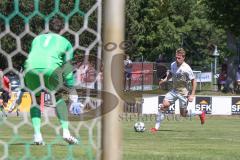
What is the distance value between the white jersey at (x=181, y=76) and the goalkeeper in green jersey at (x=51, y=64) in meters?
8.80

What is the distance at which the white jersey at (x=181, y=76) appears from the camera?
54.5 ft

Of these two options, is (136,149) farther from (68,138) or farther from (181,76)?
(181,76)

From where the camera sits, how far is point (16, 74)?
231 inches

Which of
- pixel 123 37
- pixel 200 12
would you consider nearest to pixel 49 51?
pixel 123 37

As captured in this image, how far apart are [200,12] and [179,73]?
6079 cm

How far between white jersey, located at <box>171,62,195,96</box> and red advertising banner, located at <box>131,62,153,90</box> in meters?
20.9

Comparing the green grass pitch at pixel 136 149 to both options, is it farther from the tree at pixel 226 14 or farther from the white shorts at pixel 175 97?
the tree at pixel 226 14

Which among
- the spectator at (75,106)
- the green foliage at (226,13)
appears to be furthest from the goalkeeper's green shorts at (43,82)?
the green foliage at (226,13)

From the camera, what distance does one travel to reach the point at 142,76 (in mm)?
39844

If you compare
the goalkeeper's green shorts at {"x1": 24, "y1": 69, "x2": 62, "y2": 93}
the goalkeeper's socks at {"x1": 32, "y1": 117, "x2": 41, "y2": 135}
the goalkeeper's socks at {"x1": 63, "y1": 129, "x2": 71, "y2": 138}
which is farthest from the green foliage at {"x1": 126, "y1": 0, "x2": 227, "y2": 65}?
the goalkeeper's green shorts at {"x1": 24, "y1": 69, "x2": 62, "y2": 93}

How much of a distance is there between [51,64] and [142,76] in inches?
1284

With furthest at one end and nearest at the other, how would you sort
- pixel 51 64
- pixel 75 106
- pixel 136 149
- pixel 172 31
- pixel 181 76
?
pixel 172 31
pixel 181 76
pixel 136 149
pixel 75 106
pixel 51 64

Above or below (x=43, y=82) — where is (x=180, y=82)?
above

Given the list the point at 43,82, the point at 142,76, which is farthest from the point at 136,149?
the point at 142,76
